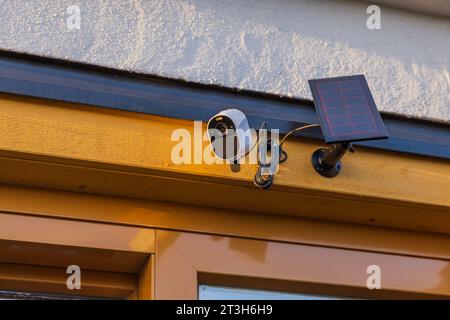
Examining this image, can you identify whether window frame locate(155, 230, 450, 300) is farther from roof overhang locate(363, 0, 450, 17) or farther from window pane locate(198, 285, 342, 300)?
roof overhang locate(363, 0, 450, 17)

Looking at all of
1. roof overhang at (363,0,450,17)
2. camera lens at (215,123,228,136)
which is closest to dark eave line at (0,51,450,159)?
camera lens at (215,123,228,136)

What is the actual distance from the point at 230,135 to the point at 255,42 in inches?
22.0

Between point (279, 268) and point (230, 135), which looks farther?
point (279, 268)

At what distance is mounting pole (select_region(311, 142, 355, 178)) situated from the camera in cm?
247

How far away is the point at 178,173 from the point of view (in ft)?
7.97

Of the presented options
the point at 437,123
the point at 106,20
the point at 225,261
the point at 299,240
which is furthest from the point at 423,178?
the point at 106,20

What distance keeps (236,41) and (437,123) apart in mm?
751

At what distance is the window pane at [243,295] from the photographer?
2.50 m

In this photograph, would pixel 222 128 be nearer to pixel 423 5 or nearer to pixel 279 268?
pixel 279 268

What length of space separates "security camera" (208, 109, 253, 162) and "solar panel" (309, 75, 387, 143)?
0.76ft

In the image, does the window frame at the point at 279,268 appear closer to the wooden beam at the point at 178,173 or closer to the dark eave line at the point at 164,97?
the wooden beam at the point at 178,173

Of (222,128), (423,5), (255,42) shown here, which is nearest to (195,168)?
(222,128)

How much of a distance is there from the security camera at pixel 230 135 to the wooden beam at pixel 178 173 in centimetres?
13
